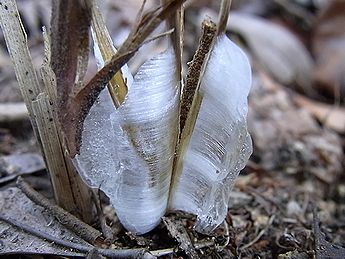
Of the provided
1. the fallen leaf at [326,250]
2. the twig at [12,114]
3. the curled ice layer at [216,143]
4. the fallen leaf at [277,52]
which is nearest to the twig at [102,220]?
the curled ice layer at [216,143]

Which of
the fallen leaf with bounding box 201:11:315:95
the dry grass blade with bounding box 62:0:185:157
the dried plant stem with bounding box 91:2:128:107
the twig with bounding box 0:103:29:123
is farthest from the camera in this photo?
the fallen leaf with bounding box 201:11:315:95

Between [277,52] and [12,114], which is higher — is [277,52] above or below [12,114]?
below

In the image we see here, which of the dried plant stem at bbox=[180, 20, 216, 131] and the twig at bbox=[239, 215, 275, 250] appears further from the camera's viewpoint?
Result: the twig at bbox=[239, 215, 275, 250]

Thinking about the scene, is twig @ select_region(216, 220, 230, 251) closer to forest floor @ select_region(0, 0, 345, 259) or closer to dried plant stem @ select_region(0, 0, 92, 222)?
forest floor @ select_region(0, 0, 345, 259)

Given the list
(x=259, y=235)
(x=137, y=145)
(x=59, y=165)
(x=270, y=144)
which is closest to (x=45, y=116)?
(x=59, y=165)

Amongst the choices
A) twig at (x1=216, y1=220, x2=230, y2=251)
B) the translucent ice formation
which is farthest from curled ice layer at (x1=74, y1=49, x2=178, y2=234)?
twig at (x1=216, y1=220, x2=230, y2=251)

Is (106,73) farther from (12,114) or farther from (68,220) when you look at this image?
(12,114)
